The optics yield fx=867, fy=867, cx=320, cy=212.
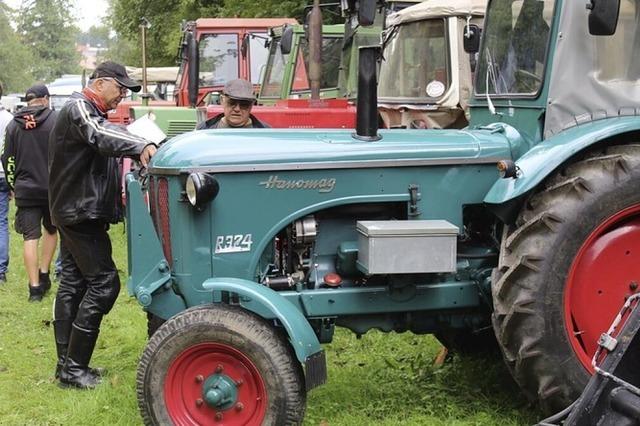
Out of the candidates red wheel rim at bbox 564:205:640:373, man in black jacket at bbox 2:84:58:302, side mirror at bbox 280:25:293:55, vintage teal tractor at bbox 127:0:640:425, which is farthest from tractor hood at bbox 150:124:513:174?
side mirror at bbox 280:25:293:55

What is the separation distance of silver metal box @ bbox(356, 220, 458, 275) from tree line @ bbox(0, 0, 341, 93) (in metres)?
9.97

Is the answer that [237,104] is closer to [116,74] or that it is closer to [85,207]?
[116,74]

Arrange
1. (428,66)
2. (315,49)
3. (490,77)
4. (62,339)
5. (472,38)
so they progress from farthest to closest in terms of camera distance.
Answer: (315,49)
(428,66)
(472,38)
(62,339)
(490,77)

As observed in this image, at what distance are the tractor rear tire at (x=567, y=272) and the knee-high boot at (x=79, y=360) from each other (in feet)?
8.02

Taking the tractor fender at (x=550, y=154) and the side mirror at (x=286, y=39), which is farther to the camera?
the side mirror at (x=286, y=39)

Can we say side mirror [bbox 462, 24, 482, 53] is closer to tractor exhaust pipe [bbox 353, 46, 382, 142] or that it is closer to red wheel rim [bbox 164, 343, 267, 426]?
tractor exhaust pipe [bbox 353, 46, 382, 142]

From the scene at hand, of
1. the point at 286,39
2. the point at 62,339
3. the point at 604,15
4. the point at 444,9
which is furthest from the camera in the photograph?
the point at 286,39

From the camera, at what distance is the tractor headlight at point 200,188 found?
4.09 metres

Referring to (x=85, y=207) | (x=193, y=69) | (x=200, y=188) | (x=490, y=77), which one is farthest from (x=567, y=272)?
(x=193, y=69)

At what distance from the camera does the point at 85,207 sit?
494cm

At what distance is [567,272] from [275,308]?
136 cm

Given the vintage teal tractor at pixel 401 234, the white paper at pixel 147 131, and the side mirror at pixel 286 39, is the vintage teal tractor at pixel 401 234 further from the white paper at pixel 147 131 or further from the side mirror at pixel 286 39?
the side mirror at pixel 286 39

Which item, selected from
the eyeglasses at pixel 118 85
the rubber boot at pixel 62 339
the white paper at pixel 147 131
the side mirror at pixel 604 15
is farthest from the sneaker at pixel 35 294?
the side mirror at pixel 604 15

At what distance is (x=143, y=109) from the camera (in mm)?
11531
